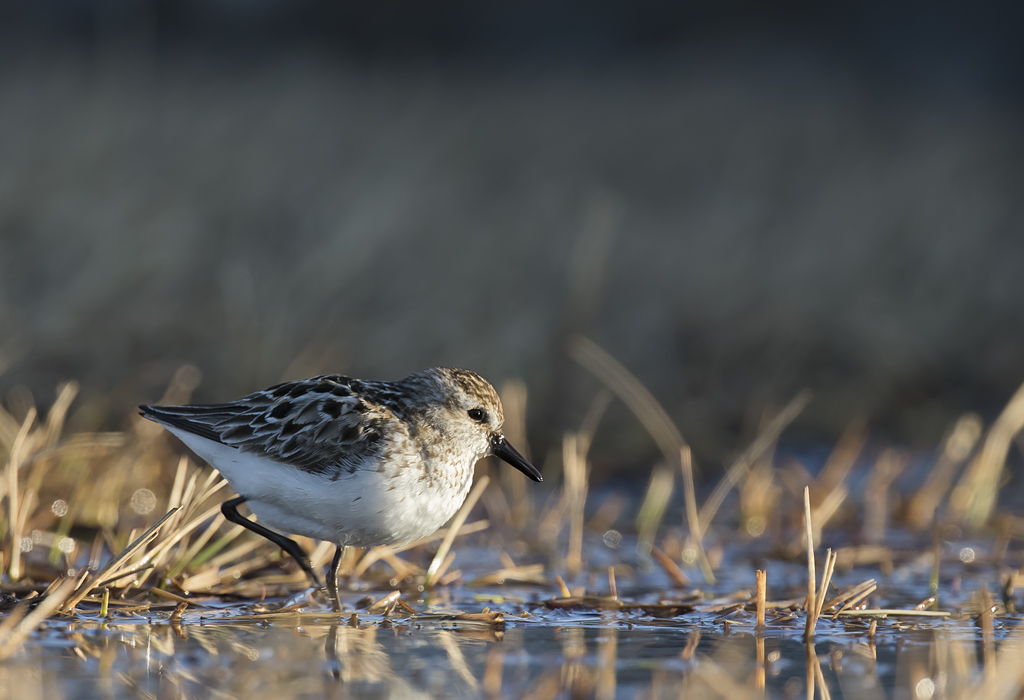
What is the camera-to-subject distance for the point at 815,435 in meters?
9.08

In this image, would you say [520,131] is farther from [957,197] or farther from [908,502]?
[908,502]

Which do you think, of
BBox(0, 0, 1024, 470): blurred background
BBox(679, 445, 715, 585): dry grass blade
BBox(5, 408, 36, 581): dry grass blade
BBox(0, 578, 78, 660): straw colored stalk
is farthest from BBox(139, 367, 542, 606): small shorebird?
BBox(0, 0, 1024, 470): blurred background

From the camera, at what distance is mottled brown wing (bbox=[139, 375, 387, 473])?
4551 millimetres

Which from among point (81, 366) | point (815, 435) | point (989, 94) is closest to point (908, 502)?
point (815, 435)

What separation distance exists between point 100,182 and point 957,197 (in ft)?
33.6

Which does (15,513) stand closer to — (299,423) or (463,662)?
(299,423)

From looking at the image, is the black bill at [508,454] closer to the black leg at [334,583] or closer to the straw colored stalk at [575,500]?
the straw colored stalk at [575,500]

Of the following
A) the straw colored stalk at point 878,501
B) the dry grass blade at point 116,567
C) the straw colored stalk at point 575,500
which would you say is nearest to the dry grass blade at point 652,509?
the straw colored stalk at point 575,500

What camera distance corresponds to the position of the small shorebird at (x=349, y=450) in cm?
440

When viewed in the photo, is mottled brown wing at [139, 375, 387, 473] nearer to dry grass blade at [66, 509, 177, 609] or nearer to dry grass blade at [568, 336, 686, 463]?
dry grass blade at [66, 509, 177, 609]

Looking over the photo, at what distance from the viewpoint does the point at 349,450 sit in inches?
179

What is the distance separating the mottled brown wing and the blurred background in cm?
252

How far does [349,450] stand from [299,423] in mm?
300

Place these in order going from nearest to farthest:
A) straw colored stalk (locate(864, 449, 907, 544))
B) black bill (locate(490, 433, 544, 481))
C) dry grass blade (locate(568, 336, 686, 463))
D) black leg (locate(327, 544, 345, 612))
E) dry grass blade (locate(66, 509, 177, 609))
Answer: dry grass blade (locate(66, 509, 177, 609))
black leg (locate(327, 544, 345, 612))
black bill (locate(490, 433, 544, 481))
dry grass blade (locate(568, 336, 686, 463))
straw colored stalk (locate(864, 449, 907, 544))
